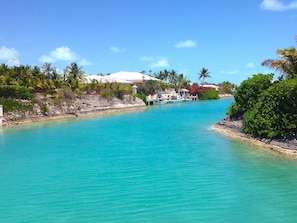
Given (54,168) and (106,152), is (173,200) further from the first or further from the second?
(106,152)

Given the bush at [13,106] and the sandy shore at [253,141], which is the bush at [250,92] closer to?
the sandy shore at [253,141]

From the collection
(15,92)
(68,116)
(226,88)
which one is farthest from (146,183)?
(226,88)

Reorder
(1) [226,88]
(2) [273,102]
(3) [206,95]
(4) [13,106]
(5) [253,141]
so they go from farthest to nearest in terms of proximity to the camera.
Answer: (1) [226,88] < (3) [206,95] < (4) [13,106] < (5) [253,141] < (2) [273,102]

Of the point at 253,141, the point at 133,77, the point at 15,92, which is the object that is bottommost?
the point at 253,141

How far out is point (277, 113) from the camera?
2108cm

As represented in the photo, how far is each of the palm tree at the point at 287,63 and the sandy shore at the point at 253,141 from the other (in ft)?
16.4

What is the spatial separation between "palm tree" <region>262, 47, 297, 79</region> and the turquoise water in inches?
267

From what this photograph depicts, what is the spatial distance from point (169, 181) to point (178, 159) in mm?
4194

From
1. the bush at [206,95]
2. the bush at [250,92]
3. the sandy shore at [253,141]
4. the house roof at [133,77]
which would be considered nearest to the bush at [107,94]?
the house roof at [133,77]

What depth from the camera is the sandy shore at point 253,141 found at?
61.0 ft

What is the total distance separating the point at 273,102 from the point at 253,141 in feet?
9.14

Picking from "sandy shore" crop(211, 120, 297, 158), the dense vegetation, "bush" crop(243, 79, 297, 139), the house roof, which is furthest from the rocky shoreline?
"bush" crop(243, 79, 297, 139)

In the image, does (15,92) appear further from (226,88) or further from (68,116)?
(226,88)

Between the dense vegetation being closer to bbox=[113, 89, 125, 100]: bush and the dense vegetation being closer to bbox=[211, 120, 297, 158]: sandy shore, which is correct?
bbox=[211, 120, 297, 158]: sandy shore
